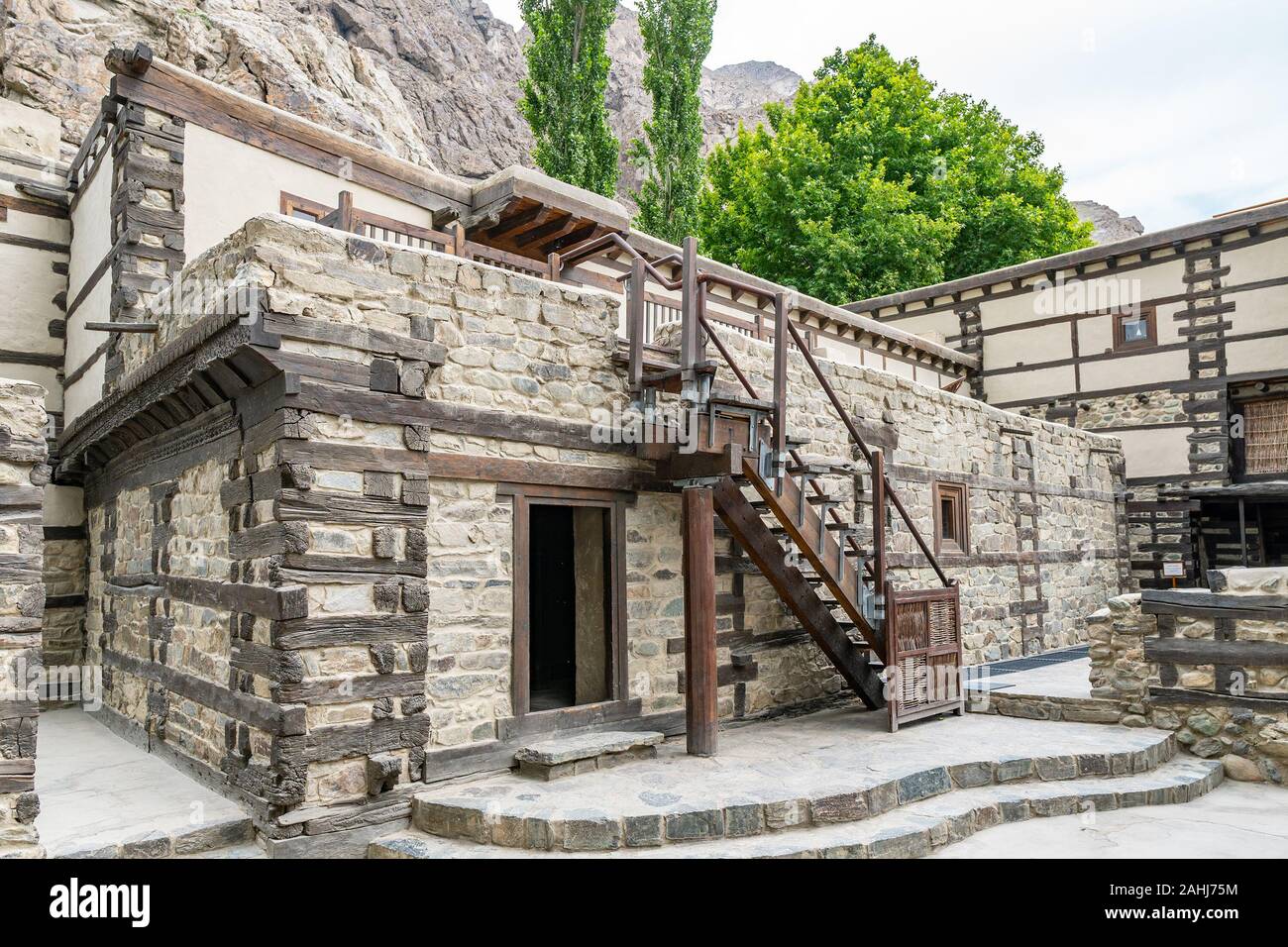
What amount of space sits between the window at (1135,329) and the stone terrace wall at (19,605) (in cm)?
1700

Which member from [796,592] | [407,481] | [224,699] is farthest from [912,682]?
[224,699]

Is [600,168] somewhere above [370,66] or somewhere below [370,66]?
below

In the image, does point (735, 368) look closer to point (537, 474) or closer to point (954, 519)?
point (537, 474)

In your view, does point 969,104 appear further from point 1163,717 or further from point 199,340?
point 199,340

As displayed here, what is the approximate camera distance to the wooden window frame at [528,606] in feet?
20.6

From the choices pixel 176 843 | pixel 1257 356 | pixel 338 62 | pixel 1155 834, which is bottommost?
pixel 1155 834

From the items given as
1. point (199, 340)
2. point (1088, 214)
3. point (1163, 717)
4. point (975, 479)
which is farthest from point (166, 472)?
point (1088, 214)

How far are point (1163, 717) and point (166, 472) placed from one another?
337 inches

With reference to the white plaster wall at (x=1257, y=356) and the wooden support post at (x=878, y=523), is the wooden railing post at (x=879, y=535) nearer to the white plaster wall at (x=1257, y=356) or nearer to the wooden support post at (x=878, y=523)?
the wooden support post at (x=878, y=523)

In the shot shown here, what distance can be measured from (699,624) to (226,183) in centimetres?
613

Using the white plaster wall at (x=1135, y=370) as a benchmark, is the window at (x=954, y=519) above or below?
below

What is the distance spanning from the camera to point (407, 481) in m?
5.71

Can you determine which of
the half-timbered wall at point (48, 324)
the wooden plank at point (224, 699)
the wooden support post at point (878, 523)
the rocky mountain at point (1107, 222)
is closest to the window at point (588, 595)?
the wooden plank at point (224, 699)
